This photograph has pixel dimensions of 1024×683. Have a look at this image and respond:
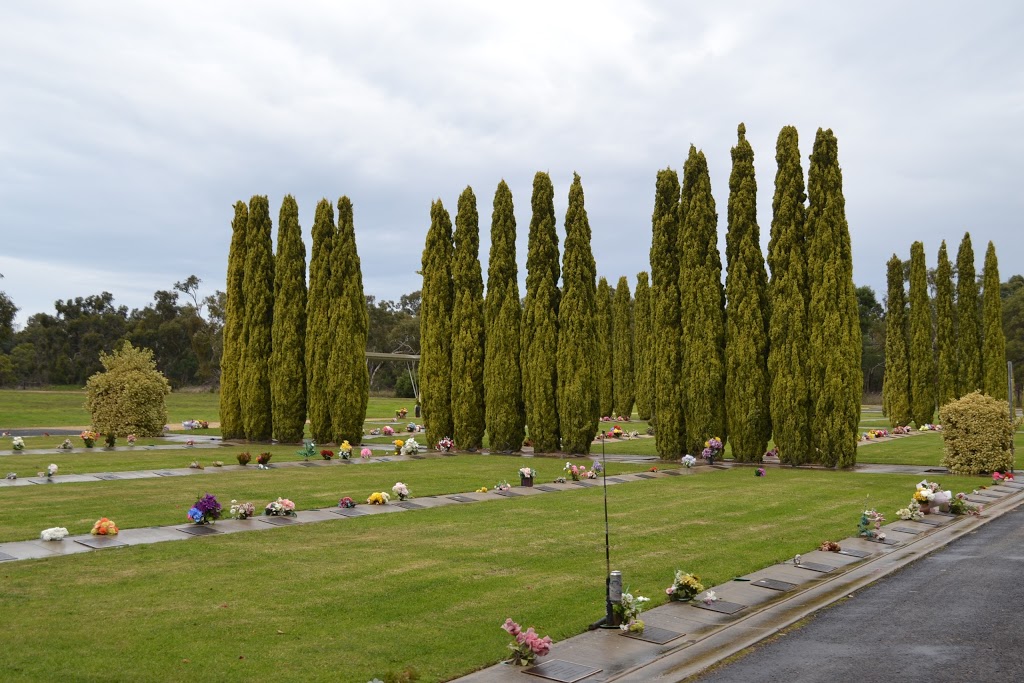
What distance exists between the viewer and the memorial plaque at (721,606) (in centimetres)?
831

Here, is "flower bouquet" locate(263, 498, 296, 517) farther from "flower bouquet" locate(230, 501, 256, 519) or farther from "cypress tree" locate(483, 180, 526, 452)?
"cypress tree" locate(483, 180, 526, 452)

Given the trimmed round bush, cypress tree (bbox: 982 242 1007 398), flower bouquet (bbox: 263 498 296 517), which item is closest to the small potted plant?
flower bouquet (bbox: 263 498 296 517)

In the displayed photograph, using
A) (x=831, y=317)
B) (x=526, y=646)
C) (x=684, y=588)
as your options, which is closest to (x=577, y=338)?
(x=831, y=317)

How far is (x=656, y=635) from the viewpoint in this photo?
24.5ft

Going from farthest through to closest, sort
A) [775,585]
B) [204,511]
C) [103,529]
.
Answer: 1. [204,511]
2. [103,529]
3. [775,585]

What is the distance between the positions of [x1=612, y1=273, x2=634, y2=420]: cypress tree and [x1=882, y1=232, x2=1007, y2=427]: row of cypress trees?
54.8ft

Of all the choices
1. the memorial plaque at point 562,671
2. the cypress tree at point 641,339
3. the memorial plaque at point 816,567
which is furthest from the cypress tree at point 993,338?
the memorial plaque at point 562,671

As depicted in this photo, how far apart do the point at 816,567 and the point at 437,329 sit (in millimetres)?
21678

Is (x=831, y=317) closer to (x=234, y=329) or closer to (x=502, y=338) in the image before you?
(x=502, y=338)


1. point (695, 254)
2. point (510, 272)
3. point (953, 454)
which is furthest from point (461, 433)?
point (953, 454)

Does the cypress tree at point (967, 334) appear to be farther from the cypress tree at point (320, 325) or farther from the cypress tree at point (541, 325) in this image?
the cypress tree at point (320, 325)

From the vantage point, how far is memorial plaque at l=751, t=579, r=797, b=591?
9305mm

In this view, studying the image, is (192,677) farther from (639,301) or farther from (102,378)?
(639,301)

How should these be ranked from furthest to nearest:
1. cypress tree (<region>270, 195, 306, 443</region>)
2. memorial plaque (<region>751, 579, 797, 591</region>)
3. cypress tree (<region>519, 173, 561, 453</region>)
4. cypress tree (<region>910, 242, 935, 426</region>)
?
cypress tree (<region>910, 242, 935, 426</region>), cypress tree (<region>270, 195, 306, 443</region>), cypress tree (<region>519, 173, 561, 453</region>), memorial plaque (<region>751, 579, 797, 591</region>)
